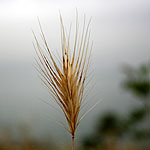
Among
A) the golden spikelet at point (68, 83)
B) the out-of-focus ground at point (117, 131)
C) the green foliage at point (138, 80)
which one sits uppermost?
the golden spikelet at point (68, 83)

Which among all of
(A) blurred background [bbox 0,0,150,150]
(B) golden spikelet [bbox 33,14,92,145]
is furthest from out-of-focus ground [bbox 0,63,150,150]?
(B) golden spikelet [bbox 33,14,92,145]

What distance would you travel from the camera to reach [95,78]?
2.45 m

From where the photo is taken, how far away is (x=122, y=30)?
2541 millimetres

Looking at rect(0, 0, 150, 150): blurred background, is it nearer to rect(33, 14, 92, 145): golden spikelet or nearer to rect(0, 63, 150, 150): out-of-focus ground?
rect(0, 63, 150, 150): out-of-focus ground

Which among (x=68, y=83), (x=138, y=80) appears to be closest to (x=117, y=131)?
(x=138, y=80)

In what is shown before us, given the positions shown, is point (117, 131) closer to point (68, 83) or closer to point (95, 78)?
point (95, 78)

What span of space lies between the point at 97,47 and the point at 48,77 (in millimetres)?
1467

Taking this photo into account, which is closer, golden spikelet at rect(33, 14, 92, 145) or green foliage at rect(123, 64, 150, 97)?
golden spikelet at rect(33, 14, 92, 145)

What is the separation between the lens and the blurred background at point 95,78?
8.04ft

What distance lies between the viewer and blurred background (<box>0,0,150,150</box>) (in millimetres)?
2449

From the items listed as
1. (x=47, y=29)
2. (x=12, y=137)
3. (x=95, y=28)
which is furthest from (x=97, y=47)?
(x=12, y=137)

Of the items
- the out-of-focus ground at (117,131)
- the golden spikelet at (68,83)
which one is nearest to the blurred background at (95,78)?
the out-of-focus ground at (117,131)

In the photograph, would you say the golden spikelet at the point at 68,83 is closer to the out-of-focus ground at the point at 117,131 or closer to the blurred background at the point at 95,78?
the blurred background at the point at 95,78

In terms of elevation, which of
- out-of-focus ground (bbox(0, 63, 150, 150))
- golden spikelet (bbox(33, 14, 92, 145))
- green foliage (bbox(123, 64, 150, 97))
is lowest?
out-of-focus ground (bbox(0, 63, 150, 150))
